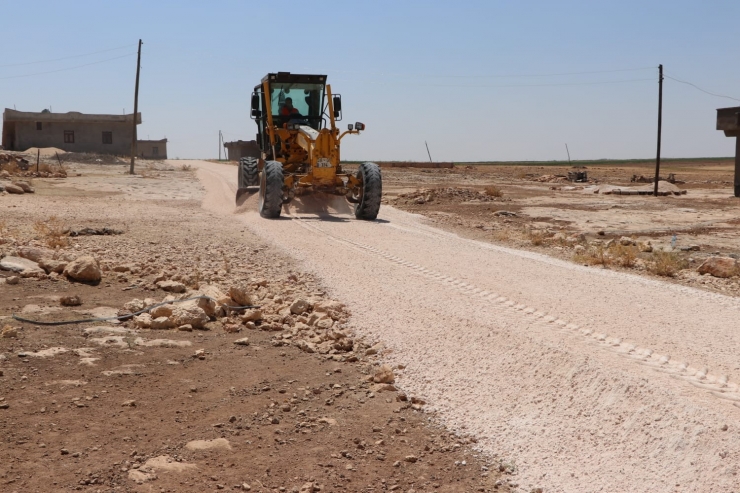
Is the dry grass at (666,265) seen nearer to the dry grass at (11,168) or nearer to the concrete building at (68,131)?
the dry grass at (11,168)

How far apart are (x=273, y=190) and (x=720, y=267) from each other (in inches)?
384

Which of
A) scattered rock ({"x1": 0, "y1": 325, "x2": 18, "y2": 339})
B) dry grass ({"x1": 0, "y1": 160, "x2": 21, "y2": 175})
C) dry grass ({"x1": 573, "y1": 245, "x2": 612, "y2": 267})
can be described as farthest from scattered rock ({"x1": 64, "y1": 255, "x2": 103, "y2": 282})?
dry grass ({"x1": 0, "y1": 160, "x2": 21, "y2": 175})

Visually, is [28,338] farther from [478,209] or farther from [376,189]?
[478,209]

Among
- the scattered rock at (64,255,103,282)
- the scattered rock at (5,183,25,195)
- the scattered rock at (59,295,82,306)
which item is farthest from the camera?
the scattered rock at (5,183,25,195)

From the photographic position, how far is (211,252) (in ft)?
42.7

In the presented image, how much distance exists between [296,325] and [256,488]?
359 centimetres

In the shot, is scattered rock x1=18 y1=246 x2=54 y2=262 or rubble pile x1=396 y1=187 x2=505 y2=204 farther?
rubble pile x1=396 y1=187 x2=505 y2=204

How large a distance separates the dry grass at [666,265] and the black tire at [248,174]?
12639 millimetres

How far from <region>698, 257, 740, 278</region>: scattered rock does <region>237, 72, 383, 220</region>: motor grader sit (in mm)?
8295

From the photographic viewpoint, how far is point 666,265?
458 inches

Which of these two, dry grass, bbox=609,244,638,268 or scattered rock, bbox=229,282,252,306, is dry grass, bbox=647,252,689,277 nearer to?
dry grass, bbox=609,244,638,268

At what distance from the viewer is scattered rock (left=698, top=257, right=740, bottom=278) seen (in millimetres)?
11203

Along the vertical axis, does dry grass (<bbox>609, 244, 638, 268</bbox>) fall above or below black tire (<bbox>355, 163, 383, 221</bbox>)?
below

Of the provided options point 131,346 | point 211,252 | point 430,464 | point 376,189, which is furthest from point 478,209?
point 430,464
